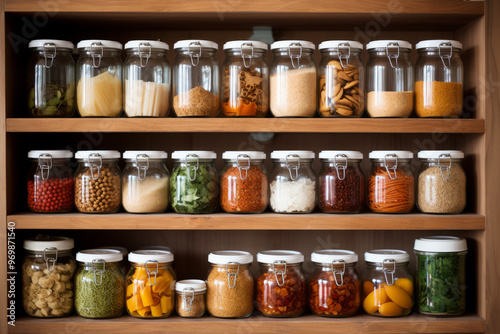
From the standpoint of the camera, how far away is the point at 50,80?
1.67 meters

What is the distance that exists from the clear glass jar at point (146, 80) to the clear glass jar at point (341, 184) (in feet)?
1.70

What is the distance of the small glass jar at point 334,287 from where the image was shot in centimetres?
162

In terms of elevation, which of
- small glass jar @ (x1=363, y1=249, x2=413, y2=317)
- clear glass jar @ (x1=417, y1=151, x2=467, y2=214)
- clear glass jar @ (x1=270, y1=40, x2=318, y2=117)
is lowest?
small glass jar @ (x1=363, y1=249, x2=413, y2=317)

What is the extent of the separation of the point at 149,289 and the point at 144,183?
0.31 m

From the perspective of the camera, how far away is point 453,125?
1.62 meters

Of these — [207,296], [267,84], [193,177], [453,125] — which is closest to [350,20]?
[267,84]

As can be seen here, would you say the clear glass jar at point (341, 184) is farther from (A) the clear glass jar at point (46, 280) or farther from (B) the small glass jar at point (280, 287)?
(A) the clear glass jar at point (46, 280)

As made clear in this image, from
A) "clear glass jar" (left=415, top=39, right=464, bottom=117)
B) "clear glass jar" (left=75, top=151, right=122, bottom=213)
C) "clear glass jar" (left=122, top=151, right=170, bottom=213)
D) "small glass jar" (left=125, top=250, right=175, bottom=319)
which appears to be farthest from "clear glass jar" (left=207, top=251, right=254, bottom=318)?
"clear glass jar" (left=415, top=39, right=464, bottom=117)

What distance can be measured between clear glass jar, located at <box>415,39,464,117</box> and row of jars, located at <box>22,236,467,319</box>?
39cm

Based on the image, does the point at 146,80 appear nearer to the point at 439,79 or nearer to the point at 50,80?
the point at 50,80

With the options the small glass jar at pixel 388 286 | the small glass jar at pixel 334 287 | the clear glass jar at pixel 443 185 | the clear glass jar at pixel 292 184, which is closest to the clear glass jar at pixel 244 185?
the clear glass jar at pixel 292 184

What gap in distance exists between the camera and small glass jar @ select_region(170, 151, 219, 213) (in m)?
1.65

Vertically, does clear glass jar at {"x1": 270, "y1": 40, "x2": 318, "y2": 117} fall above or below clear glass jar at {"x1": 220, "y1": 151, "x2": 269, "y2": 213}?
above

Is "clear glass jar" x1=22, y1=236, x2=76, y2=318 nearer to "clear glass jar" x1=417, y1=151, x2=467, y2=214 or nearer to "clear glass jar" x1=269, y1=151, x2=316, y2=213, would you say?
"clear glass jar" x1=269, y1=151, x2=316, y2=213
